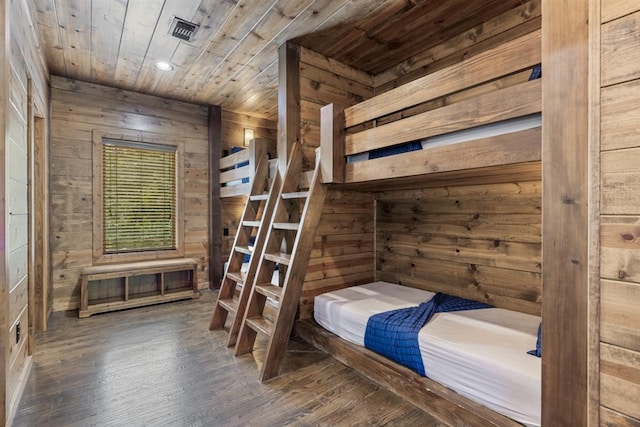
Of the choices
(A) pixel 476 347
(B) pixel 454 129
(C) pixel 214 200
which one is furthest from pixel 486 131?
(C) pixel 214 200

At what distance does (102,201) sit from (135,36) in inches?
80.4

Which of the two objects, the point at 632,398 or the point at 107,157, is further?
the point at 107,157

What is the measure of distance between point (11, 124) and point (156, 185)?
91.7 inches

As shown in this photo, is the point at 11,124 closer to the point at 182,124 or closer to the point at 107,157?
the point at 107,157

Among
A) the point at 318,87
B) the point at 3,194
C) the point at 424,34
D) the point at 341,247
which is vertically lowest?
the point at 341,247

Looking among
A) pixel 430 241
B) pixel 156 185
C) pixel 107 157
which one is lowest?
pixel 430 241

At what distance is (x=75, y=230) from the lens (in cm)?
353

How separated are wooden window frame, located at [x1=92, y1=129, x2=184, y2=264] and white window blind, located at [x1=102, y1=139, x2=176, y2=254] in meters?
0.05

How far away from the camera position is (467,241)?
8.74 feet

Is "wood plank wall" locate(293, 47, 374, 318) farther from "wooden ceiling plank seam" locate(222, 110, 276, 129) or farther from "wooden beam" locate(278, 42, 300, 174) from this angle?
"wooden ceiling plank seam" locate(222, 110, 276, 129)

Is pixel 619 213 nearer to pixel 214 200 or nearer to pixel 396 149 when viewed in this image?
pixel 396 149

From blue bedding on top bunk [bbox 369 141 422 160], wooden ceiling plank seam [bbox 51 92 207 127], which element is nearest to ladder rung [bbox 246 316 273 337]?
blue bedding on top bunk [bbox 369 141 422 160]

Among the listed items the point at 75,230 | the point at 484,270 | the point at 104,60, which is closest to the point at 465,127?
the point at 484,270

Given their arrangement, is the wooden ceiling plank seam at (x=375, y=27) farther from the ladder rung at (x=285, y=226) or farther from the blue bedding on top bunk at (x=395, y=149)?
the ladder rung at (x=285, y=226)
